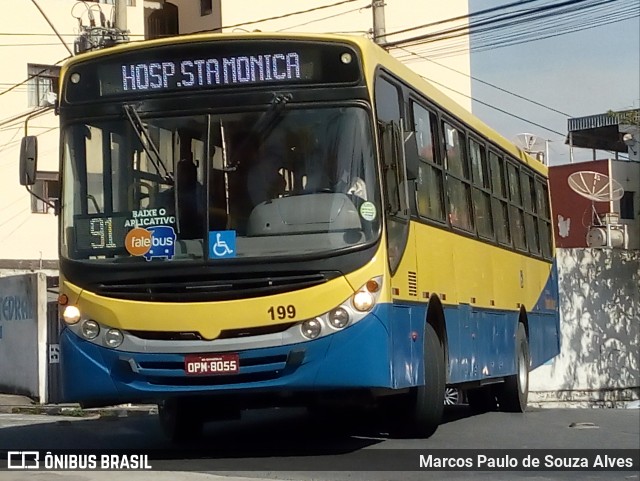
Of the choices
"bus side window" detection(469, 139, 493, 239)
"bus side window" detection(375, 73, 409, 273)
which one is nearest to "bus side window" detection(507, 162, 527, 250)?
"bus side window" detection(469, 139, 493, 239)

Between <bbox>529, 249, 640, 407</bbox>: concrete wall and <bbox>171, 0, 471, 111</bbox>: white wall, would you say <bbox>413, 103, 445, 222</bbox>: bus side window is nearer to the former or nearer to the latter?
<bbox>529, 249, 640, 407</bbox>: concrete wall

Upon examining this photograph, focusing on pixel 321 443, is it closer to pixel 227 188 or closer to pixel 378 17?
pixel 227 188

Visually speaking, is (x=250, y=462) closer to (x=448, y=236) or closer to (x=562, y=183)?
(x=448, y=236)

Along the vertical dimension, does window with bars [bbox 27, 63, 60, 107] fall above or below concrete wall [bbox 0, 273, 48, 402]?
above

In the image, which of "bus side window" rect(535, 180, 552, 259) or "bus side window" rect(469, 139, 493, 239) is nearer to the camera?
"bus side window" rect(469, 139, 493, 239)

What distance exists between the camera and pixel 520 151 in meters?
17.3

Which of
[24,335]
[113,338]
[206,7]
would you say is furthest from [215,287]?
[206,7]

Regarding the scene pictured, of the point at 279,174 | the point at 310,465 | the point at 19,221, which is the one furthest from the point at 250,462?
the point at 19,221

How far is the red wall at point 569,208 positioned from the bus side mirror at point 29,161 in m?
30.4

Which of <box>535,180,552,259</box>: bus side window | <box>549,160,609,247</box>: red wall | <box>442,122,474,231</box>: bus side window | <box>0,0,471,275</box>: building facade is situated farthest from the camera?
<box>549,160,609,247</box>: red wall

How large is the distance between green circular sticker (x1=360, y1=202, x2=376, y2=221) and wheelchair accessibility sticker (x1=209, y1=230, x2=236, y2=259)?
1.03 m

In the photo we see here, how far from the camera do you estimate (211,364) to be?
9328 millimetres

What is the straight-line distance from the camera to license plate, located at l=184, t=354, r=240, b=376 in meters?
9.31

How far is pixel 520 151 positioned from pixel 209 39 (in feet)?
27.4
